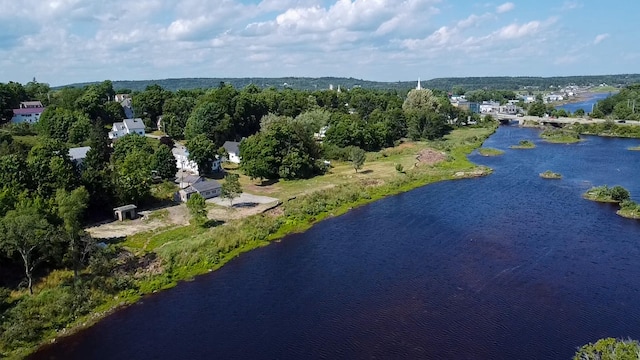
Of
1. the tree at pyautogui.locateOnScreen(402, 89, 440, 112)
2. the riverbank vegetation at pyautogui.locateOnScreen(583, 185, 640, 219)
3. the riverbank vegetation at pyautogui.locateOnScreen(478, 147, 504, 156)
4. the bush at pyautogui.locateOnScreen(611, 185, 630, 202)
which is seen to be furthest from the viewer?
the tree at pyautogui.locateOnScreen(402, 89, 440, 112)

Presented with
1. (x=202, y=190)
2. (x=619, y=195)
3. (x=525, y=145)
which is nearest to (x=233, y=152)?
(x=202, y=190)

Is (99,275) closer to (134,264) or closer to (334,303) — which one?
(134,264)

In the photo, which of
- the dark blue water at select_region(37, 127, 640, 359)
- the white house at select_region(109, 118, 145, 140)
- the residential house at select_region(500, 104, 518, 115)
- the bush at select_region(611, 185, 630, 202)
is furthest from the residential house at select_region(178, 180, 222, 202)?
the residential house at select_region(500, 104, 518, 115)

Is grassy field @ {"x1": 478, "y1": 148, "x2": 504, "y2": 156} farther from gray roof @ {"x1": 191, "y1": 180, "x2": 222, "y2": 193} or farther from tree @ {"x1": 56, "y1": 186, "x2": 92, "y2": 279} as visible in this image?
tree @ {"x1": 56, "y1": 186, "x2": 92, "y2": 279}

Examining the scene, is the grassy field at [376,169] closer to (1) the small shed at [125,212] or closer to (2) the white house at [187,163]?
(2) the white house at [187,163]

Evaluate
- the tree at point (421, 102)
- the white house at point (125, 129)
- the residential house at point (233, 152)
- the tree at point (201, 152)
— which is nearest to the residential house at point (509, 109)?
the tree at point (421, 102)

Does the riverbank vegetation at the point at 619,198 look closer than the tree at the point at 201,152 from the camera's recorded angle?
Yes

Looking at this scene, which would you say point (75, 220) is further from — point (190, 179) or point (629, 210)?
point (629, 210)
